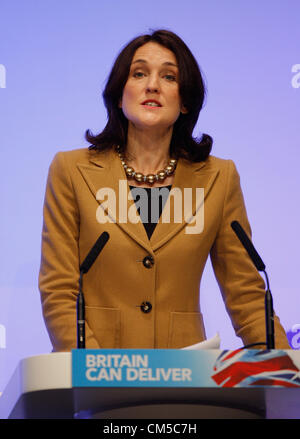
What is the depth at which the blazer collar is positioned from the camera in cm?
262

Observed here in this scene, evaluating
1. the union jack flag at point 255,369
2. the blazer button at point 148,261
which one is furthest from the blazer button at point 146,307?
the union jack flag at point 255,369

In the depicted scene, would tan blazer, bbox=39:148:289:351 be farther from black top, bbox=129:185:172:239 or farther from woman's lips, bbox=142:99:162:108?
woman's lips, bbox=142:99:162:108

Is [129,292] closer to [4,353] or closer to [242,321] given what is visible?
[242,321]

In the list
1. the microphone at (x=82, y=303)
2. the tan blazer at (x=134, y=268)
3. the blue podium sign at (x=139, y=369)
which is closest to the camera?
the blue podium sign at (x=139, y=369)

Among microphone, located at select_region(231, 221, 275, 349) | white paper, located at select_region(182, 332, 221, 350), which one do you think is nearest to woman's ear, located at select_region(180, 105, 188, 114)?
microphone, located at select_region(231, 221, 275, 349)

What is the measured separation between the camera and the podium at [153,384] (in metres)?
1.62

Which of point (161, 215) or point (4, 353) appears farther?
point (4, 353)

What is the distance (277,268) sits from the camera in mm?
3396

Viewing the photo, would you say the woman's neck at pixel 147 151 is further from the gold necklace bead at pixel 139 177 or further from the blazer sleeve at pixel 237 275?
the blazer sleeve at pixel 237 275

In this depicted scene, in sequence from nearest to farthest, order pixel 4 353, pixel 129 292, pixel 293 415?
pixel 293 415, pixel 129 292, pixel 4 353

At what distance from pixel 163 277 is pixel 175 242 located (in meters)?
0.12

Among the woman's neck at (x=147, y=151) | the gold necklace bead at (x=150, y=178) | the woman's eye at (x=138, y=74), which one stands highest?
the woman's eye at (x=138, y=74)

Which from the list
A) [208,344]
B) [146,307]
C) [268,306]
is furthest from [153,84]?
[208,344]

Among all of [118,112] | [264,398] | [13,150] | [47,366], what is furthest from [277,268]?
[47,366]
